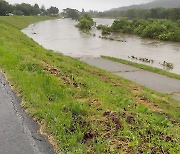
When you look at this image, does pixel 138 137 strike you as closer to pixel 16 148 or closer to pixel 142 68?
pixel 16 148

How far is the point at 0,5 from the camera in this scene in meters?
99.1

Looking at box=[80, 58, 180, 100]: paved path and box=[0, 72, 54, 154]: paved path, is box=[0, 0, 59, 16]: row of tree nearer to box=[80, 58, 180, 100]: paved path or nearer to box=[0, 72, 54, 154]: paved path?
box=[80, 58, 180, 100]: paved path

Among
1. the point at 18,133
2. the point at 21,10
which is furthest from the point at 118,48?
the point at 21,10

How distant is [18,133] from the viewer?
16.1 ft

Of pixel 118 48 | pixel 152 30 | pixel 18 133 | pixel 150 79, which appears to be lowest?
pixel 118 48

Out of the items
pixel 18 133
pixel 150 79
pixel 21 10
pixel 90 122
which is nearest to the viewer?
pixel 18 133

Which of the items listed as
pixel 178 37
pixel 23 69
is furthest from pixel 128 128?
pixel 178 37

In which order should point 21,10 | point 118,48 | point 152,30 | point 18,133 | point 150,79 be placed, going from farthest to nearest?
point 21,10, point 152,30, point 118,48, point 150,79, point 18,133

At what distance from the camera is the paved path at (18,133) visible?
14.3ft

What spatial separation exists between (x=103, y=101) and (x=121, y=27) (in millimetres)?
64099

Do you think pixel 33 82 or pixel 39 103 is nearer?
pixel 39 103

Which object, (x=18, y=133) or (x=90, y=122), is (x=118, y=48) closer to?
(x=90, y=122)

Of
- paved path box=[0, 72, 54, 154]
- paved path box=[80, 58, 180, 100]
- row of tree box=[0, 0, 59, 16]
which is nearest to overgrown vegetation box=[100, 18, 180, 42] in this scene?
paved path box=[80, 58, 180, 100]

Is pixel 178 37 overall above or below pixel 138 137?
below
